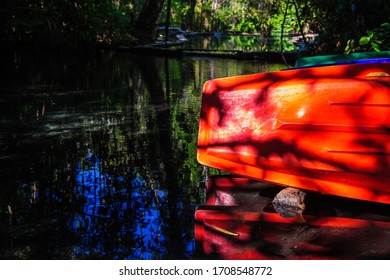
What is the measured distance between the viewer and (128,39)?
659 inches

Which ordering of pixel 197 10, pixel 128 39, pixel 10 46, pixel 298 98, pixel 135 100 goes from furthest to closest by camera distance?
pixel 197 10 < pixel 128 39 < pixel 10 46 < pixel 135 100 < pixel 298 98

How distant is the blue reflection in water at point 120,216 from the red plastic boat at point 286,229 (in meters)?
0.21

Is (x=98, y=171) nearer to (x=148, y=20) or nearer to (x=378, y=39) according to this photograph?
(x=378, y=39)

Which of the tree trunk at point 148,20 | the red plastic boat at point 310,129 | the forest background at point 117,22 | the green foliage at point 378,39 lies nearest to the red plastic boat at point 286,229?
the red plastic boat at point 310,129

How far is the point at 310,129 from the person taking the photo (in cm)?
299

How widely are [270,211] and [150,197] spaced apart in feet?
2.54

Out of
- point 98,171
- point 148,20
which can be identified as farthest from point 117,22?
point 98,171

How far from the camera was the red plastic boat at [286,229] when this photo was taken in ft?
7.92

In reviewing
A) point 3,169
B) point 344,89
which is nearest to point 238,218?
point 344,89

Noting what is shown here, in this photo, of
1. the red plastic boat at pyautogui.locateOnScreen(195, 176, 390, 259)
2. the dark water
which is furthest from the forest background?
the red plastic boat at pyautogui.locateOnScreen(195, 176, 390, 259)

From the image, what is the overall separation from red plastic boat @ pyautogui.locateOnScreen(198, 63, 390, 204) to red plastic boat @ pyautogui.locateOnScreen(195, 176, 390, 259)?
0.44 feet

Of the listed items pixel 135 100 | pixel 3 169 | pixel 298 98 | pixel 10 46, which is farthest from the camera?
pixel 10 46
